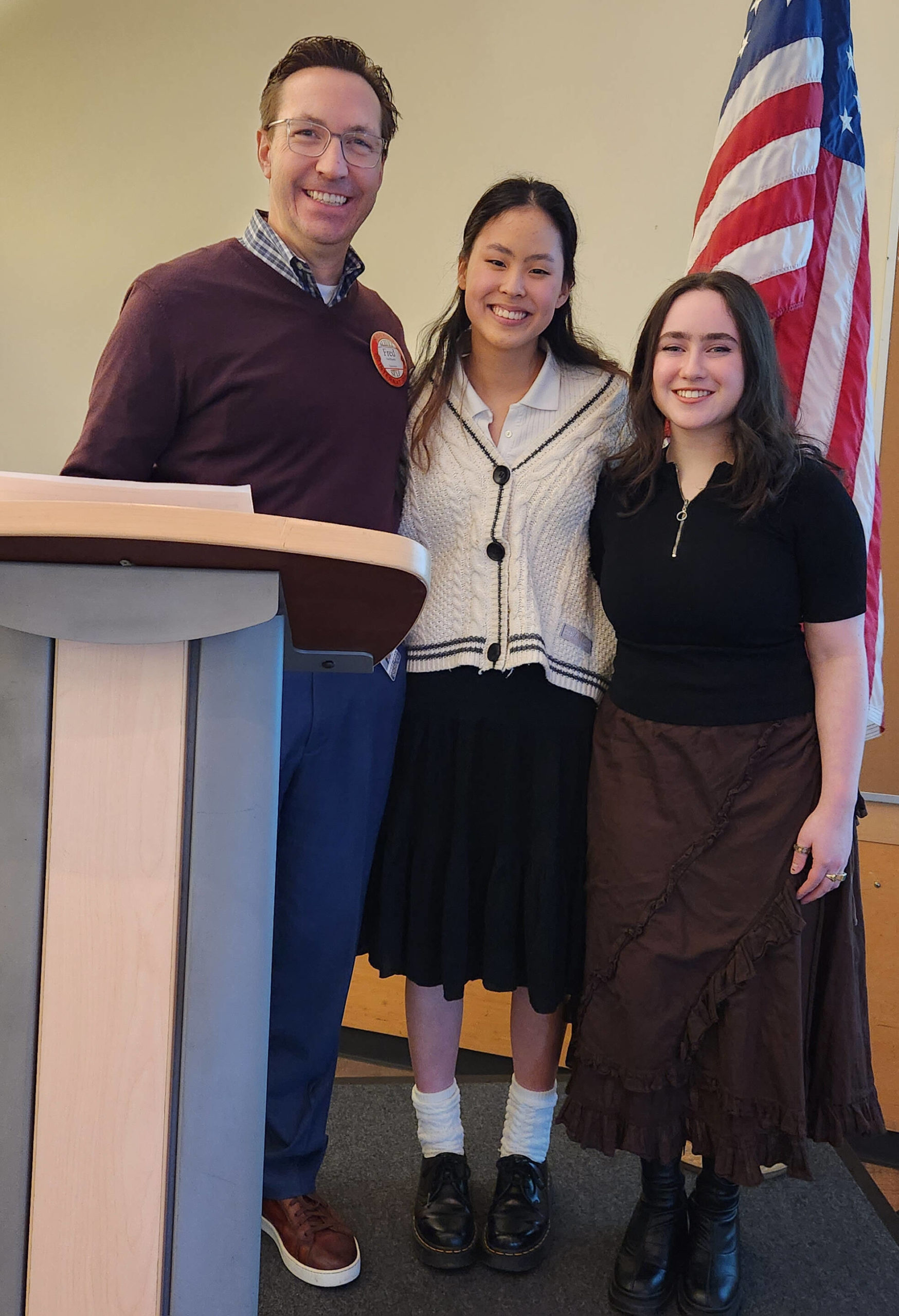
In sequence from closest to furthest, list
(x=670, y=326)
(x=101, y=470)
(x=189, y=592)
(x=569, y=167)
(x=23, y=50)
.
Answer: (x=189, y=592) → (x=101, y=470) → (x=670, y=326) → (x=569, y=167) → (x=23, y=50)

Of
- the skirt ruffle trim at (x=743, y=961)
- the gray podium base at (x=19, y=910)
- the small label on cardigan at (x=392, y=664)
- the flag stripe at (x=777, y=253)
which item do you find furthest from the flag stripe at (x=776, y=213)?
the gray podium base at (x=19, y=910)

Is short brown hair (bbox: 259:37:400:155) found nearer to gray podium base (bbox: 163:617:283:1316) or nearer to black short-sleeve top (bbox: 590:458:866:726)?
black short-sleeve top (bbox: 590:458:866:726)

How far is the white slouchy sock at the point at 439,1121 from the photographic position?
1.66 metres

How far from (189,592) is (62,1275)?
1.54 ft

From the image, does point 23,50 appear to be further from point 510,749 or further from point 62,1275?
point 62,1275

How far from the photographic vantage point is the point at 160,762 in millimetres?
693

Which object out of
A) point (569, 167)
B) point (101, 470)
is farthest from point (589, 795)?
point (569, 167)

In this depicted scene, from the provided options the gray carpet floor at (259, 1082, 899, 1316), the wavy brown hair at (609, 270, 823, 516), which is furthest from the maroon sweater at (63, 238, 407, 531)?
the gray carpet floor at (259, 1082, 899, 1316)

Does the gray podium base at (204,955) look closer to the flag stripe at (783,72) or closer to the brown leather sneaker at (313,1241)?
the brown leather sneaker at (313,1241)

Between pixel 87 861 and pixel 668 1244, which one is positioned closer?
pixel 87 861

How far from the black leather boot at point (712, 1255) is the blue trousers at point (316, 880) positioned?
59 centimetres

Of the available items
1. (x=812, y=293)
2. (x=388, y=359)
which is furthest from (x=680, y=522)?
(x=812, y=293)

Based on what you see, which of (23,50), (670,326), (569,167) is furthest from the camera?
(23,50)

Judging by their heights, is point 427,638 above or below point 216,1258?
above
